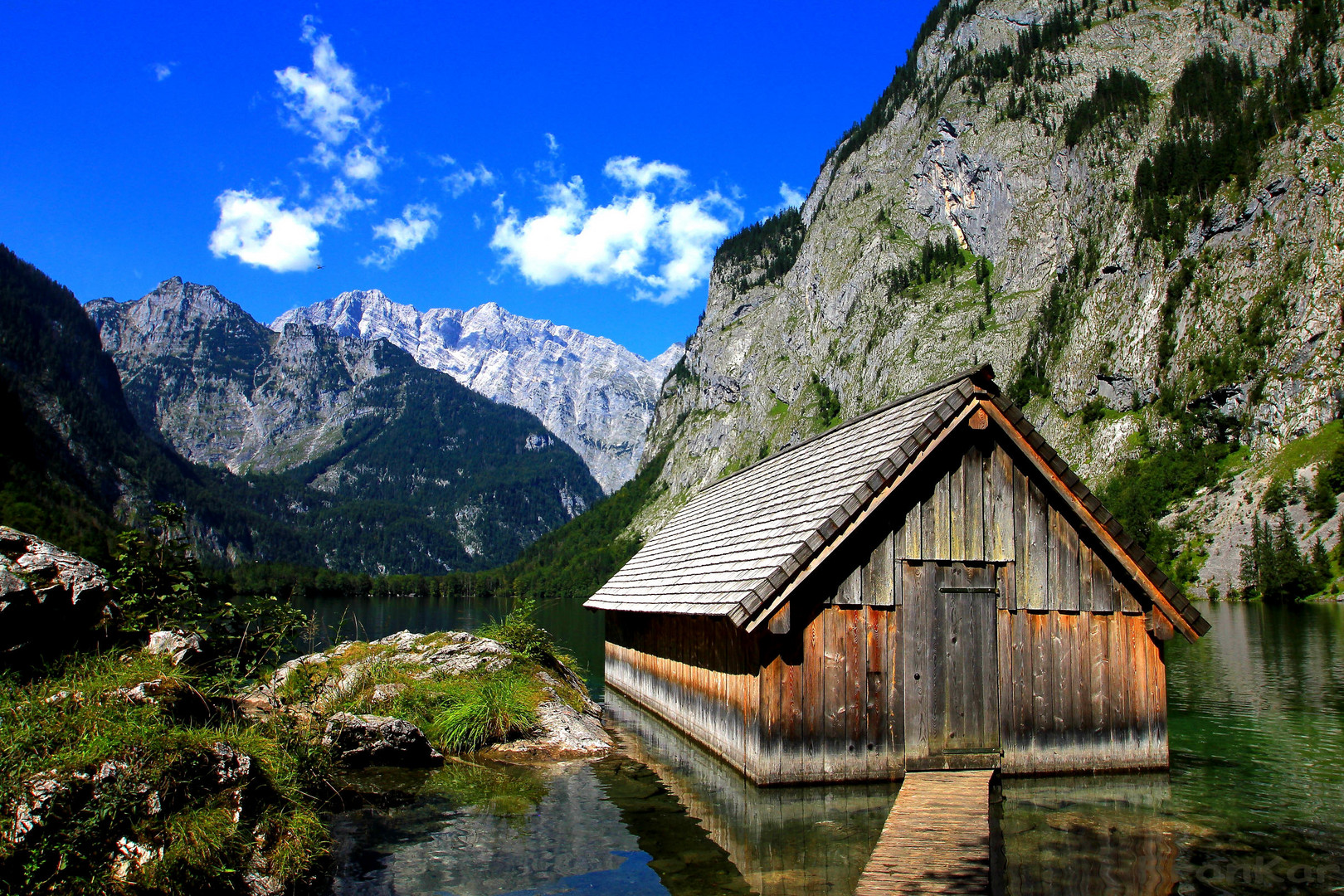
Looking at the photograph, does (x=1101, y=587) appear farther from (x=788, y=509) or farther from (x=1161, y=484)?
(x=1161, y=484)

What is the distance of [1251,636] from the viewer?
4619 centimetres

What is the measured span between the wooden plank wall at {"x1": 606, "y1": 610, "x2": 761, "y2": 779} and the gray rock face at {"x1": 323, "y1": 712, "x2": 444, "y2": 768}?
5.33m

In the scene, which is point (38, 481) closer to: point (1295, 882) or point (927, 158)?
point (1295, 882)

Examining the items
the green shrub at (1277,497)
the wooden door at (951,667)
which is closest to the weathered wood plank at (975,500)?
the wooden door at (951,667)

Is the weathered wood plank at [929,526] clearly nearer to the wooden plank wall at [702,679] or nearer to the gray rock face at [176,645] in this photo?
the wooden plank wall at [702,679]

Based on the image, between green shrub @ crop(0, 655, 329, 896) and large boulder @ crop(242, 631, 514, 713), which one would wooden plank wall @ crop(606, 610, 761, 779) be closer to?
large boulder @ crop(242, 631, 514, 713)

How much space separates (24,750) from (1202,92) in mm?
176403

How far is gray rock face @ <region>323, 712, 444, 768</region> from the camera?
13562 mm

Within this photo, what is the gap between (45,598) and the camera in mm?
8664

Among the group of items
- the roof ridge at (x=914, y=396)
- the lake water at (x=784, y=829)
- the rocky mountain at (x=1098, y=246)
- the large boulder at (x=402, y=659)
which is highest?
the rocky mountain at (x=1098, y=246)

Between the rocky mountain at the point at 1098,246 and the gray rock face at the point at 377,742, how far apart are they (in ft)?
335

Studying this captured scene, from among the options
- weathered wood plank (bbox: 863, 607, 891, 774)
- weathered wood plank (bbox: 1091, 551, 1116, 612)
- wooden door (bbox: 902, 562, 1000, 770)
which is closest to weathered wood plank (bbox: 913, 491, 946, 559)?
wooden door (bbox: 902, 562, 1000, 770)

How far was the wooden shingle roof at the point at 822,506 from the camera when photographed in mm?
12391

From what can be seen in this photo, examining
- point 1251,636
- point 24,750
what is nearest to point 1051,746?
point 24,750
